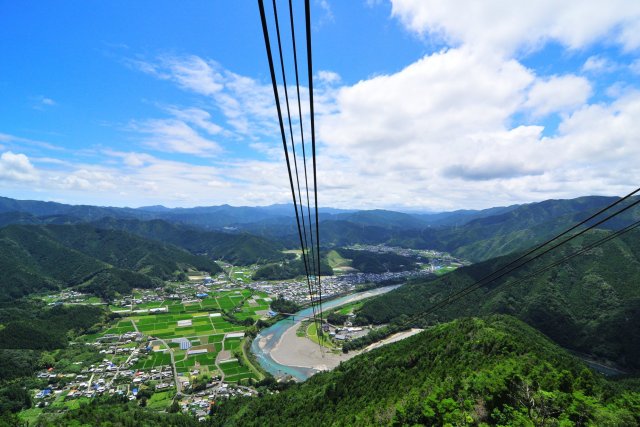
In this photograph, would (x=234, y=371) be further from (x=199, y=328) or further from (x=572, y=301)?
(x=572, y=301)

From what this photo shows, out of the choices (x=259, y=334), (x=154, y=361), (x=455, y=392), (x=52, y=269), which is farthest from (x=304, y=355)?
(x=52, y=269)

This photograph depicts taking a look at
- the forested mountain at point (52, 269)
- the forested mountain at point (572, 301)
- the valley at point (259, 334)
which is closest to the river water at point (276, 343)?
the valley at point (259, 334)

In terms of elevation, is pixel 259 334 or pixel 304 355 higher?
pixel 304 355

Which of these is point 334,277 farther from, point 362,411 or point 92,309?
point 362,411

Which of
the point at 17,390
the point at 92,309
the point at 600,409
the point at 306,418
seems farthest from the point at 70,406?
the point at 600,409

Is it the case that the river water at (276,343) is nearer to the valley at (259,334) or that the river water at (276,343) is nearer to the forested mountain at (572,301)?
the valley at (259,334)
